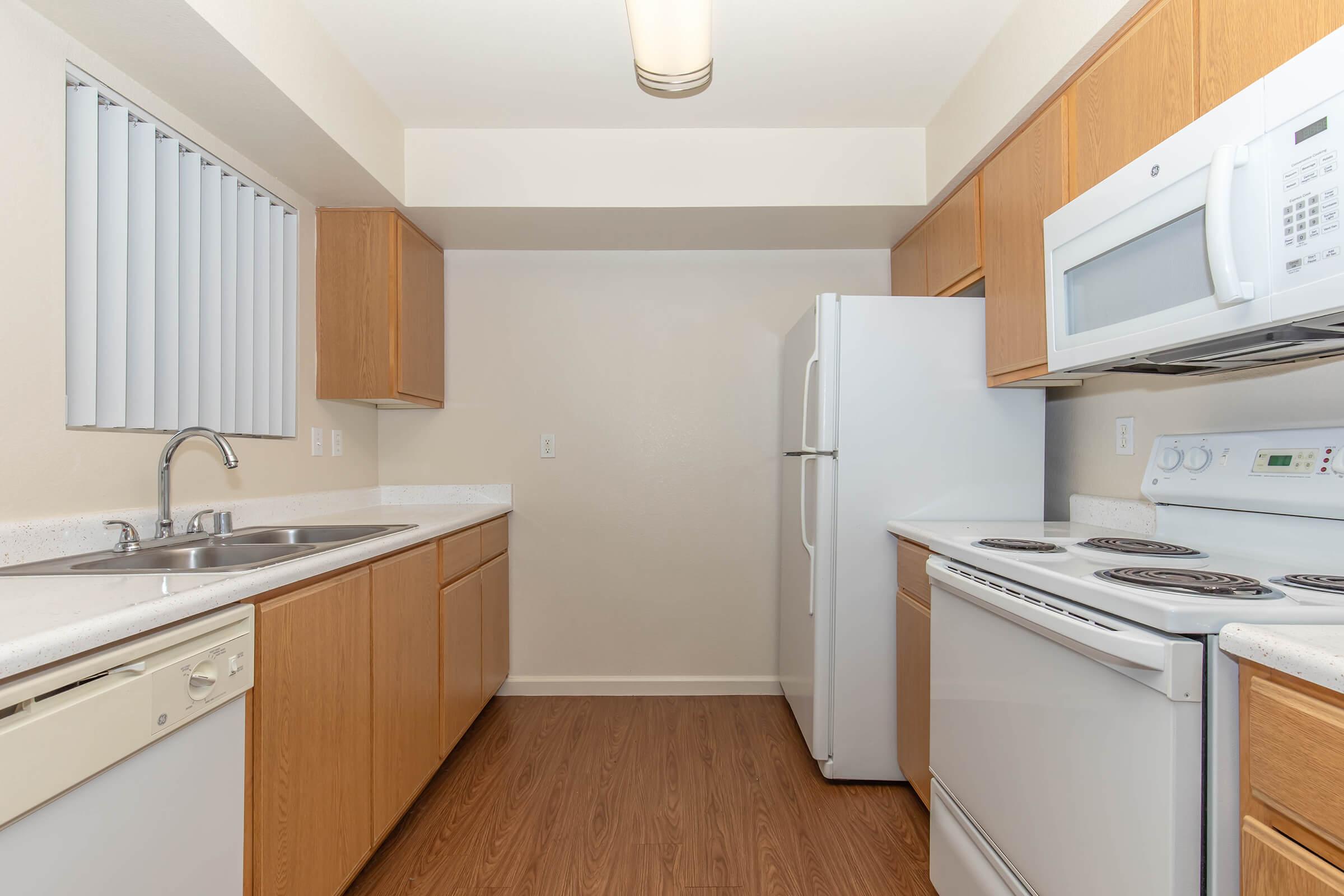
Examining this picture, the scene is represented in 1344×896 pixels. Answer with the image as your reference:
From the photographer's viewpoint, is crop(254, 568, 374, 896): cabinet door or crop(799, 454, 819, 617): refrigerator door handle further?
crop(799, 454, 819, 617): refrigerator door handle

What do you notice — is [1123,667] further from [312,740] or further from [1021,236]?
[312,740]

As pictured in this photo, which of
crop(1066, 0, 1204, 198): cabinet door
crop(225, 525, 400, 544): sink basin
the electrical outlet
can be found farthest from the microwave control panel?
crop(225, 525, 400, 544): sink basin

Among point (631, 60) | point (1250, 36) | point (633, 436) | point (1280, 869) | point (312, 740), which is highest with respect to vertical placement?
point (631, 60)

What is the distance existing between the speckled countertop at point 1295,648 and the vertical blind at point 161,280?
2.20 meters

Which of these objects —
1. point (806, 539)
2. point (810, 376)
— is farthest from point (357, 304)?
point (806, 539)

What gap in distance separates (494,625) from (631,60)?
220 centimetres

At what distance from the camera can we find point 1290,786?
2.50 feet

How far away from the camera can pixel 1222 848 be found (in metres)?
0.88

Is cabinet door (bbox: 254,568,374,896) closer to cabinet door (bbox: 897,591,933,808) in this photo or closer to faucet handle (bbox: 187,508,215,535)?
faucet handle (bbox: 187,508,215,535)

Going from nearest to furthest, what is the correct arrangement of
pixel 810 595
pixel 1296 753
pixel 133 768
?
pixel 1296 753 → pixel 133 768 → pixel 810 595

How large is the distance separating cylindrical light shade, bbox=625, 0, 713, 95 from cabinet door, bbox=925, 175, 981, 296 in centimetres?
108

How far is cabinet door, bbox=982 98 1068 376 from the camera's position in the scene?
5.86ft

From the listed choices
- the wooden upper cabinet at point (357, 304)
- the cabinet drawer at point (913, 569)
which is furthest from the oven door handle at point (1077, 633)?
the wooden upper cabinet at point (357, 304)

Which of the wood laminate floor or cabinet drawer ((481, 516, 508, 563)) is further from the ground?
cabinet drawer ((481, 516, 508, 563))
